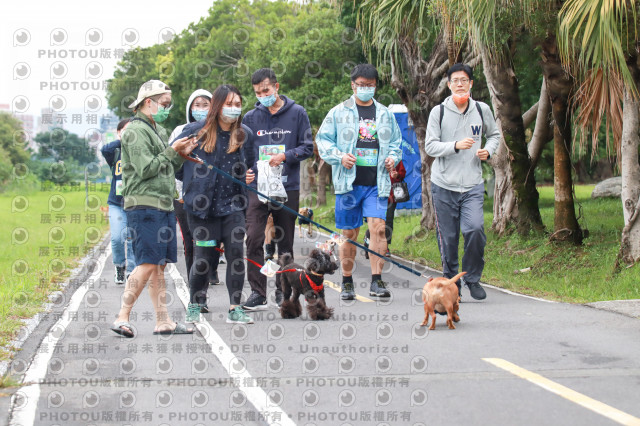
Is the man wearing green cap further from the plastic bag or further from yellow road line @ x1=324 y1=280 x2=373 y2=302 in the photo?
yellow road line @ x1=324 y1=280 x2=373 y2=302

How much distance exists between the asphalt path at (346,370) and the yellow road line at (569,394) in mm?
11

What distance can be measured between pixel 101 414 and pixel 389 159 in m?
4.86

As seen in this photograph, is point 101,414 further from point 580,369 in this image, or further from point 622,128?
point 622,128

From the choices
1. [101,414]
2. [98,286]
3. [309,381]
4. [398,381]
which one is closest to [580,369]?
[398,381]

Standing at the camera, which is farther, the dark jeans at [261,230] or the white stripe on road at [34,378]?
the dark jeans at [261,230]

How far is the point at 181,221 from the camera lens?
33.3 feet

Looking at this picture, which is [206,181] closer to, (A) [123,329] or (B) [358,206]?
(A) [123,329]

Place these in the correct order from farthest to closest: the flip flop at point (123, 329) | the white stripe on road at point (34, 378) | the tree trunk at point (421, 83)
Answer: the tree trunk at point (421, 83), the flip flop at point (123, 329), the white stripe on road at point (34, 378)

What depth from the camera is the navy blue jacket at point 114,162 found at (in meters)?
10.7

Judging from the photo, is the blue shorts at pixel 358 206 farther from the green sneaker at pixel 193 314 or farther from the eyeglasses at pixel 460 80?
the green sneaker at pixel 193 314

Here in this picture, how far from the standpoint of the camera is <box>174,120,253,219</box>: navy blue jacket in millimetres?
7758

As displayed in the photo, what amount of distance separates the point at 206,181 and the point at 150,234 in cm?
93

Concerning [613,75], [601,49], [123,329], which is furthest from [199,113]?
[613,75]

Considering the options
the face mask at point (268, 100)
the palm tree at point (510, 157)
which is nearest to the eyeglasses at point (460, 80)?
the face mask at point (268, 100)
